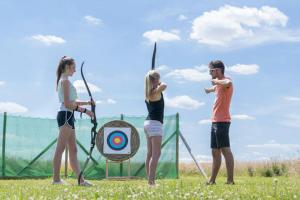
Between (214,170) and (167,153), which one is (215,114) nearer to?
(214,170)

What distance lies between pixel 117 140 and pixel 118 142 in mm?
73

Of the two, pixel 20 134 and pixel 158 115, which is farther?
pixel 20 134

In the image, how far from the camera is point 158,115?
20.8 ft

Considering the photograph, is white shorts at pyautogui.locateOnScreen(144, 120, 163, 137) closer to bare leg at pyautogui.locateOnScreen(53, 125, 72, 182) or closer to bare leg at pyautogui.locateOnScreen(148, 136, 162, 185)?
bare leg at pyautogui.locateOnScreen(148, 136, 162, 185)

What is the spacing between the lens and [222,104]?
24.0ft

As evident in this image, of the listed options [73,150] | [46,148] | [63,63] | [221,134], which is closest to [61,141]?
[73,150]

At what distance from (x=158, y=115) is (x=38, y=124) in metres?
8.51

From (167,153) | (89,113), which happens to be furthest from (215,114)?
(167,153)

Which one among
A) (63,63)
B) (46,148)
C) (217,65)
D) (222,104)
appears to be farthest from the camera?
(46,148)

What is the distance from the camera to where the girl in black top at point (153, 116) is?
6.29 metres

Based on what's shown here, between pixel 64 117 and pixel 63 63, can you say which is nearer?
pixel 64 117

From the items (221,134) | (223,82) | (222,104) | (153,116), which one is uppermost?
(223,82)

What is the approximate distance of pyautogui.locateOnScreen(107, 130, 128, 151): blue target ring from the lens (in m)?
13.2

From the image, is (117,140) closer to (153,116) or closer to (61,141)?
(61,141)
